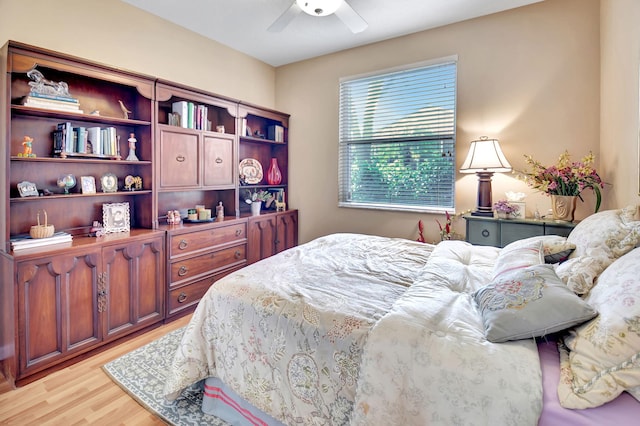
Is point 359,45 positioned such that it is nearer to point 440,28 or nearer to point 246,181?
point 440,28

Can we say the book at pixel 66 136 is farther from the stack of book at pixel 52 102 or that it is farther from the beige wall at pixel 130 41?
the beige wall at pixel 130 41

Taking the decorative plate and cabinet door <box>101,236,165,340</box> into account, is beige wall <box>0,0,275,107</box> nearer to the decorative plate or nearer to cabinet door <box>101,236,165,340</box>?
the decorative plate

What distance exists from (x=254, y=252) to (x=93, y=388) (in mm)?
1949

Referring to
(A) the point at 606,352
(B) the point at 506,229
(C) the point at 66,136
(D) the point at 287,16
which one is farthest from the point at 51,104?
(B) the point at 506,229

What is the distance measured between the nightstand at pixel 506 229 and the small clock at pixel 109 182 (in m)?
2.99

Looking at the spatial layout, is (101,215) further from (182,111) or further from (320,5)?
(320,5)

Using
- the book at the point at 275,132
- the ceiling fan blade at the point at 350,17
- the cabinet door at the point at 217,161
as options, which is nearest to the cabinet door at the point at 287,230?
the cabinet door at the point at 217,161

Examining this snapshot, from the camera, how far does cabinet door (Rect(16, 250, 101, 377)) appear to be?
1973 millimetres

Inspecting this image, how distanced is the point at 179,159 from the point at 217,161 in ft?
1.47

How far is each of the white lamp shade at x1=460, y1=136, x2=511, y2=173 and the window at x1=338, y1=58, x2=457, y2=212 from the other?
46 centimetres

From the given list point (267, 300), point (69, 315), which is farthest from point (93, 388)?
point (267, 300)

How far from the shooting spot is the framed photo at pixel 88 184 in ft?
8.27

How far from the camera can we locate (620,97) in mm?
2143

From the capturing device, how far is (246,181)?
3875 mm
